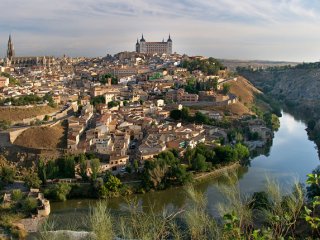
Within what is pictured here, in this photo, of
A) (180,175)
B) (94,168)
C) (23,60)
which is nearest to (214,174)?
(180,175)

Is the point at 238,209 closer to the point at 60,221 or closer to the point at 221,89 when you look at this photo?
the point at 60,221

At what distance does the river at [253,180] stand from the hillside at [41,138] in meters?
3.06

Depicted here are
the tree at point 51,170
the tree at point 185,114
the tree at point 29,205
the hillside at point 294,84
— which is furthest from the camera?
the hillside at point 294,84

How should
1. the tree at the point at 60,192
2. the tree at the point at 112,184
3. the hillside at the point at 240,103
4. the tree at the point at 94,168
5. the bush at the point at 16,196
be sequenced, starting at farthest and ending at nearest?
1. the hillside at the point at 240,103
2. the tree at the point at 94,168
3. the tree at the point at 112,184
4. the tree at the point at 60,192
5. the bush at the point at 16,196


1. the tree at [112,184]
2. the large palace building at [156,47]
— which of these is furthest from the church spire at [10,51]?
the tree at [112,184]

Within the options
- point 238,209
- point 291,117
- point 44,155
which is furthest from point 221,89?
point 238,209

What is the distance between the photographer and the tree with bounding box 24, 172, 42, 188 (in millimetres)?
9758

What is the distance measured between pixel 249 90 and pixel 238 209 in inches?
841

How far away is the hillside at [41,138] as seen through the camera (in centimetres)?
1216

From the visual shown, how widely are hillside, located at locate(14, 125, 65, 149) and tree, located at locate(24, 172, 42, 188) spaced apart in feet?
6.80

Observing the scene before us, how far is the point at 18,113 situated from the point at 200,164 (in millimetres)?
6727

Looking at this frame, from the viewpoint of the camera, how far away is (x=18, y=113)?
14242mm

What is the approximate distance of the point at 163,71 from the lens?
84.3ft

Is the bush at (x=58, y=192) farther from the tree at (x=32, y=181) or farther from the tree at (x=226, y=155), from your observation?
the tree at (x=226, y=155)
